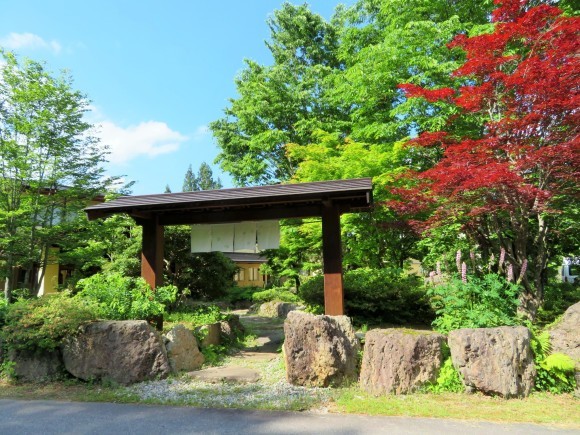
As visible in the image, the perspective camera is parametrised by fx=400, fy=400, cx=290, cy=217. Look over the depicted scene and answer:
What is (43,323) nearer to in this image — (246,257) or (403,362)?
(403,362)

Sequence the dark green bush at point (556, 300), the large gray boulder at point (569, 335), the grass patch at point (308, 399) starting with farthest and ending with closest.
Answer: the dark green bush at point (556, 300)
the large gray boulder at point (569, 335)
the grass patch at point (308, 399)

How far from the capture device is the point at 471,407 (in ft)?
16.4

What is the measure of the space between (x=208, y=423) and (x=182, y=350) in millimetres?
2599

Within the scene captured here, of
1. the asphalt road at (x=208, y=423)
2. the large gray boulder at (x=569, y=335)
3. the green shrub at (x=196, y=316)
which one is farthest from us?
the green shrub at (x=196, y=316)

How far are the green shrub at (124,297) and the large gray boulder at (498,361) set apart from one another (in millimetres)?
5300

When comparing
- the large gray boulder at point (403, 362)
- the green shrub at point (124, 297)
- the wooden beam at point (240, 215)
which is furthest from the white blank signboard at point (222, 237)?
the large gray boulder at point (403, 362)

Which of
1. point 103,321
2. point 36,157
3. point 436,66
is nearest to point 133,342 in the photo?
point 103,321

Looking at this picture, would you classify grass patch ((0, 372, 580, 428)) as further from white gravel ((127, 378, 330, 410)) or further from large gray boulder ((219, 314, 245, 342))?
large gray boulder ((219, 314, 245, 342))

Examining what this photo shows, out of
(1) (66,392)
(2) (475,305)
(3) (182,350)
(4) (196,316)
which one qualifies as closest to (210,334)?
(4) (196,316)

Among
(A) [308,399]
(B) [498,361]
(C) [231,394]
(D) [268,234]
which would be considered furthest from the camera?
(D) [268,234]

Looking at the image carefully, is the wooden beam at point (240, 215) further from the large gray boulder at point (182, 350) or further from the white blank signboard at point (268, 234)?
the large gray boulder at point (182, 350)

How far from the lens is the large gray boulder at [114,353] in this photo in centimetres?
634

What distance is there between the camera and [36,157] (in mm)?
11898

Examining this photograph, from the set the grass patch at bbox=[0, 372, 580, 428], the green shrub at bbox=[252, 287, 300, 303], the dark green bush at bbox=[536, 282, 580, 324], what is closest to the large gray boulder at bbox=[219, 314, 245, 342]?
the grass patch at bbox=[0, 372, 580, 428]
